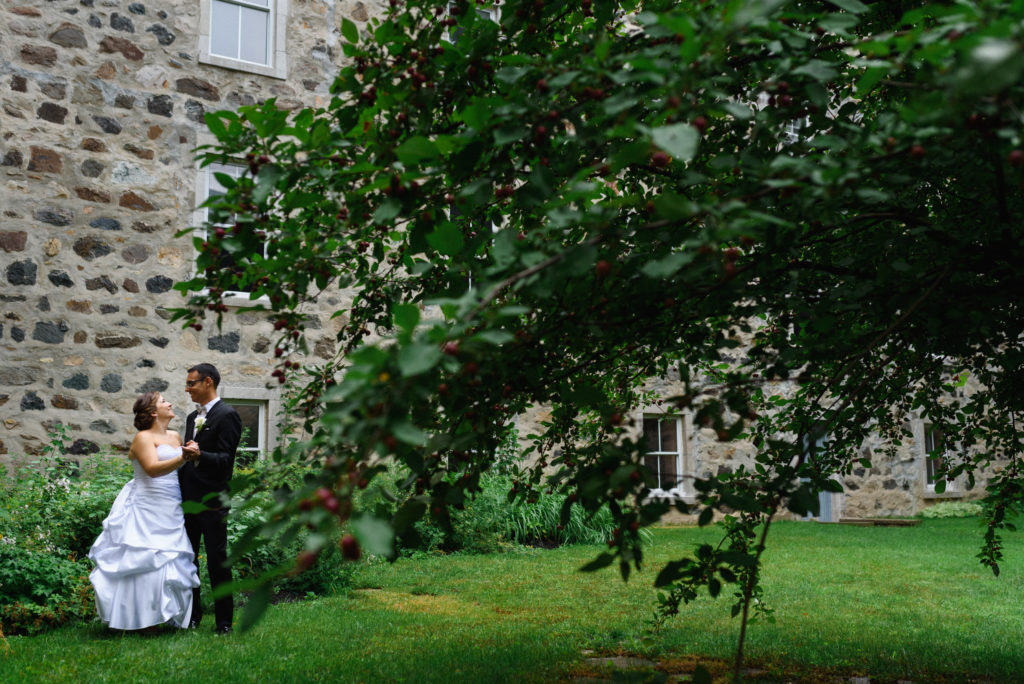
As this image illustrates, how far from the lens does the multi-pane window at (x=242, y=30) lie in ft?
30.7

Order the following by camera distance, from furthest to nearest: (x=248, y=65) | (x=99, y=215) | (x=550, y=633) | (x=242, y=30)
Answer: (x=242, y=30) → (x=248, y=65) → (x=99, y=215) → (x=550, y=633)

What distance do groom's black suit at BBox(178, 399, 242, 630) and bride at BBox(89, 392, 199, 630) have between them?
0.41 feet

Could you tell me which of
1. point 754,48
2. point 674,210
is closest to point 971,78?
point 674,210

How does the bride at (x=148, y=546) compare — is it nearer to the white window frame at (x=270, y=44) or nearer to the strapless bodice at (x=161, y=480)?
the strapless bodice at (x=161, y=480)

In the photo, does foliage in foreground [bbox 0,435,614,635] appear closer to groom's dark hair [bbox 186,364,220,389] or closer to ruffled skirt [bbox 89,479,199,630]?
ruffled skirt [bbox 89,479,199,630]

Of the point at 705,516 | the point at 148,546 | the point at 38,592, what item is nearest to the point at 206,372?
the point at 148,546

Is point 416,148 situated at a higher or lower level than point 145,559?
higher

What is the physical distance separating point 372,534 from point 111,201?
8554mm

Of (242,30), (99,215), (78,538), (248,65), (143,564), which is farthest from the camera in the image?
(242,30)

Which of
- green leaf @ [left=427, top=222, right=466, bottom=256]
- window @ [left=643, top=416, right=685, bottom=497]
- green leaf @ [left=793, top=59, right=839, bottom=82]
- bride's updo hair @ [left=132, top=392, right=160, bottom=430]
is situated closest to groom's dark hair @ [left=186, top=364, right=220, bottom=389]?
bride's updo hair @ [left=132, top=392, right=160, bottom=430]

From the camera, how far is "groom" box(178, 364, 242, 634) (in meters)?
5.36

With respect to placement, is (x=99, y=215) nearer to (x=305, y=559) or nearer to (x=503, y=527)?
(x=503, y=527)

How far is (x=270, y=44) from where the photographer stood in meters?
9.65

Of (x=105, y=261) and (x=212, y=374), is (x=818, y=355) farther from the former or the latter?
(x=105, y=261)
